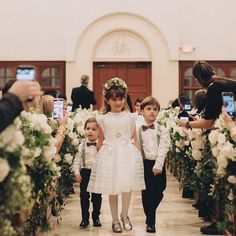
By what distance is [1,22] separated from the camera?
1825cm

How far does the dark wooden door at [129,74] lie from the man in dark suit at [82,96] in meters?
3.57

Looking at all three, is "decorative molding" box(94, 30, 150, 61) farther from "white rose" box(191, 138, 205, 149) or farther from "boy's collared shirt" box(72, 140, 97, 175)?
"white rose" box(191, 138, 205, 149)

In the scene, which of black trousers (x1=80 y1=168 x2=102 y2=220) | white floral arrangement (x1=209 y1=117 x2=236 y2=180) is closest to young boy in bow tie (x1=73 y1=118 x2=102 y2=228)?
black trousers (x1=80 y1=168 x2=102 y2=220)

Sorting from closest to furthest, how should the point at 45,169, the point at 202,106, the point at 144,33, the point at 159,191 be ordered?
1. the point at 45,169
2. the point at 159,191
3. the point at 202,106
4. the point at 144,33

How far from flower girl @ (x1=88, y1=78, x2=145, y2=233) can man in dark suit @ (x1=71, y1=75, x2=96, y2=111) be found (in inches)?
306

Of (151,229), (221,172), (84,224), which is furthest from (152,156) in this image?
(221,172)

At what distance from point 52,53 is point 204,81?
12.3 meters

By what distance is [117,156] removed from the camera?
6762 mm

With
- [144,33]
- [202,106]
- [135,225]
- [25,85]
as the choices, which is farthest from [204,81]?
[144,33]

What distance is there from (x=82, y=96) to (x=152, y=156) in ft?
26.2

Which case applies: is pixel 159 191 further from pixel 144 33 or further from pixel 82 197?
pixel 144 33

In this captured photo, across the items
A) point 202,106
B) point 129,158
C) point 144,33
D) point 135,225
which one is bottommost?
point 135,225

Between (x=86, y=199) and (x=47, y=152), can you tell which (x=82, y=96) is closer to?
(x=86, y=199)

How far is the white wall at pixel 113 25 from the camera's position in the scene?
18.1m
